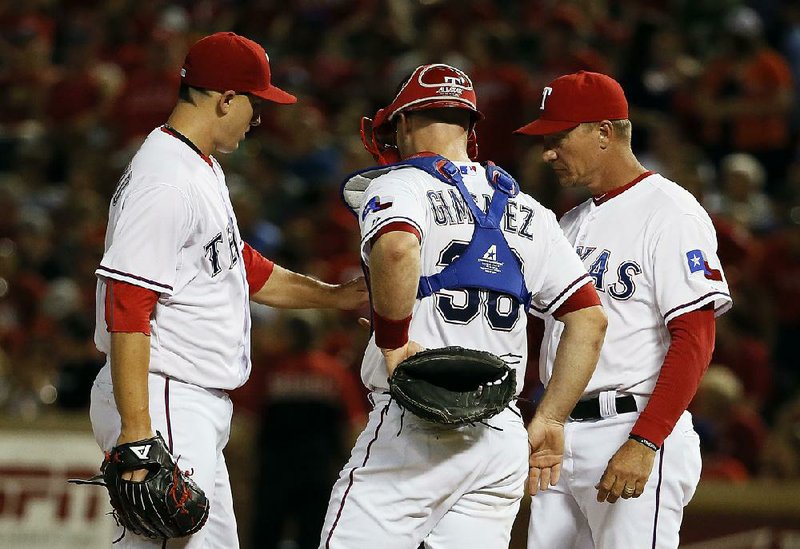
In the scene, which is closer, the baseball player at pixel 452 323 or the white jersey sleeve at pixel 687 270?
the baseball player at pixel 452 323

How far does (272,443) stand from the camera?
7.66m

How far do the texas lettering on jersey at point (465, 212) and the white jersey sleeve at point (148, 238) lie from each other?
2.38 ft

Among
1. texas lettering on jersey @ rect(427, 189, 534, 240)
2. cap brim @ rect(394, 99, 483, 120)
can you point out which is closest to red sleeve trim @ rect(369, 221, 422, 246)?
texas lettering on jersey @ rect(427, 189, 534, 240)

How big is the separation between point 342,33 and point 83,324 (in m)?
4.05

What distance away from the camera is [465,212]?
3617 mm

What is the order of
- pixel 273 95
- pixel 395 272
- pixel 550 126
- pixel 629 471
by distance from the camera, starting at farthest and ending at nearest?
pixel 550 126 < pixel 273 95 < pixel 629 471 < pixel 395 272

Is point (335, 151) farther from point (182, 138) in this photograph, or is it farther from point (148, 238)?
point (148, 238)

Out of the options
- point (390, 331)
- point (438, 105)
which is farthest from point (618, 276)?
point (390, 331)

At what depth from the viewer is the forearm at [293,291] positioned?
4500 mm

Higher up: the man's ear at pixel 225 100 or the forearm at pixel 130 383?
the man's ear at pixel 225 100

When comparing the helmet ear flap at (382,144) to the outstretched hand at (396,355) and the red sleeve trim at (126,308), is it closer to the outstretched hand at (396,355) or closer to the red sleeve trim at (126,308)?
the outstretched hand at (396,355)

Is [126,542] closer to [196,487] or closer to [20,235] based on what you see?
[196,487]

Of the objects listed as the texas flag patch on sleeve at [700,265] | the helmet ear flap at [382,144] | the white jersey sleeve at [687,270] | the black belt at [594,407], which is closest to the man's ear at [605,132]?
the white jersey sleeve at [687,270]

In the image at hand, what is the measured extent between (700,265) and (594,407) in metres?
0.56
